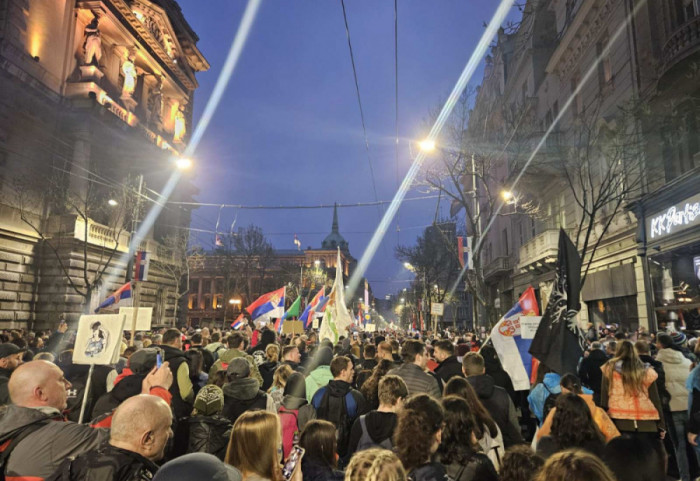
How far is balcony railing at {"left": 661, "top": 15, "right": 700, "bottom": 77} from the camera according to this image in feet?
45.3

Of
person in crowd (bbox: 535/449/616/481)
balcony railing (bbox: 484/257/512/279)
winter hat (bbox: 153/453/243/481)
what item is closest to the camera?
winter hat (bbox: 153/453/243/481)

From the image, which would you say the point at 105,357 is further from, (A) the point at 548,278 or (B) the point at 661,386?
(A) the point at 548,278

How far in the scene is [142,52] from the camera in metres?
34.0

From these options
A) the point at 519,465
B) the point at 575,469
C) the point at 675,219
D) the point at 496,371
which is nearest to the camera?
the point at 575,469

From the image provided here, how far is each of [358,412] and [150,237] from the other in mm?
33937

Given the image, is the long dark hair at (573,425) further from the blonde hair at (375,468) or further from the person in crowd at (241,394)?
the person in crowd at (241,394)

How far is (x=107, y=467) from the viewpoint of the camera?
2539 mm

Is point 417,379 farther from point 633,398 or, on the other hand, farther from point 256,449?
point 256,449

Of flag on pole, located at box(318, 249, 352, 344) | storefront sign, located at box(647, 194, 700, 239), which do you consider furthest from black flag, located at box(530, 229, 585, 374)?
storefront sign, located at box(647, 194, 700, 239)

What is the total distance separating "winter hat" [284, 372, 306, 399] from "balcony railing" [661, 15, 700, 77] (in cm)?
1440

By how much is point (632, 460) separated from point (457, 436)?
1.24 meters

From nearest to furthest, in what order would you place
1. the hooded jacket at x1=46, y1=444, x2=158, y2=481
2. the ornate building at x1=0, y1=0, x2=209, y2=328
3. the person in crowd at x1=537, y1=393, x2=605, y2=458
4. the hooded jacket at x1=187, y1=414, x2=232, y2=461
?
the hooded jacket at x1=46, y1=444, x2=158, y2=481, the person in crowd at x1=537, y1=393, x2=605, y2=458, the hooded jacket at x1=187, y1=414, x2=232, y2=461, the ornate building at x1=0, y1=0, x2=209, y2=328

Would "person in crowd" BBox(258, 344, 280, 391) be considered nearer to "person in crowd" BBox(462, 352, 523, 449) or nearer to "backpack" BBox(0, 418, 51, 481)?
"person in crowd" BBox(462, 352, 523, 449)

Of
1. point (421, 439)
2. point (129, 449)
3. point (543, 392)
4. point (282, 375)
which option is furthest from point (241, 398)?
point (543, 392)
